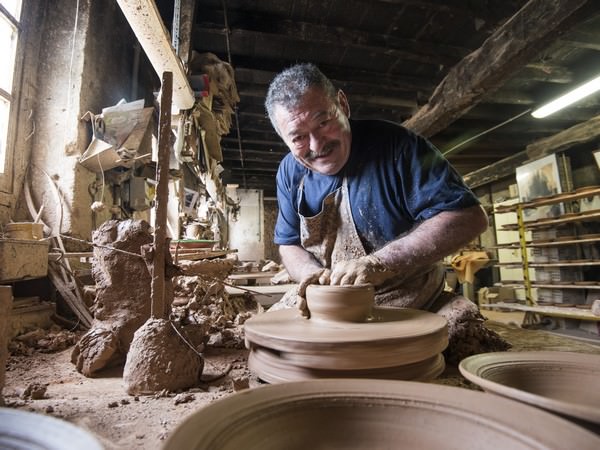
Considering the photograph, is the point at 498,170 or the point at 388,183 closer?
the point at 388,183

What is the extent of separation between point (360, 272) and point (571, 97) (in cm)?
638

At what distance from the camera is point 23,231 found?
282 centimetres

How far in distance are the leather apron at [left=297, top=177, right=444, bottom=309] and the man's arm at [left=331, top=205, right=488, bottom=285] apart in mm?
377

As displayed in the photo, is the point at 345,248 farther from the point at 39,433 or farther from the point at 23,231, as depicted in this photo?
the point at 23,231

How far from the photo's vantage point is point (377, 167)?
2.29m

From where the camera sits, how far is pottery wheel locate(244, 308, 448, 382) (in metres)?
1.27

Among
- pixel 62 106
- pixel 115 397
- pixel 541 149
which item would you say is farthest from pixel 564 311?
pixel 62 106

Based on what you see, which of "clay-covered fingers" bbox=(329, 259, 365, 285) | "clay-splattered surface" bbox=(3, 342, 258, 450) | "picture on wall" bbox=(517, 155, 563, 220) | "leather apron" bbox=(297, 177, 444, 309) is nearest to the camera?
"clay-splattered surface" bbox=(3, 342, 258, 450)

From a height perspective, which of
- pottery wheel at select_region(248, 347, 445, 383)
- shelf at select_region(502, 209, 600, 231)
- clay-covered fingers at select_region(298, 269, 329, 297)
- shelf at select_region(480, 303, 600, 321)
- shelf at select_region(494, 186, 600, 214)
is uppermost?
shelf at select_region(494, 186, 600, 214)

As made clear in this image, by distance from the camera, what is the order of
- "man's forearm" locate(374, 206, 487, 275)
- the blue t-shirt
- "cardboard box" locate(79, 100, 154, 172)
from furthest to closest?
1. "cardboard box" locate(79, 100, 154, 172)
2. the blue t-shirt
3. "man's forearm" locate(374, 206, 487, 275)

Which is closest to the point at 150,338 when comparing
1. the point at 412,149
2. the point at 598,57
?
the point at 412,149

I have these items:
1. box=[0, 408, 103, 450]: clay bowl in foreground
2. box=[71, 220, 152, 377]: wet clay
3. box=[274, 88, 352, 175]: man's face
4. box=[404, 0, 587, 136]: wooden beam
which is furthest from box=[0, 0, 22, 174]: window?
box=[404, 0, 587, 136]: wooden beam

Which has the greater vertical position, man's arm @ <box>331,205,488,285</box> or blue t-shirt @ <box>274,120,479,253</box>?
blue t-shirt @ <box>274,120,479,253</box>

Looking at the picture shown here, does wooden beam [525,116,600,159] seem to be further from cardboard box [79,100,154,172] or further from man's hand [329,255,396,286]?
cardboard box [79,100,154,172]
